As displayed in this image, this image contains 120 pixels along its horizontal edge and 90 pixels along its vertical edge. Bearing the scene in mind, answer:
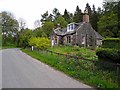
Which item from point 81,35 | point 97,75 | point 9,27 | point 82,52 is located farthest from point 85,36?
point 9,27

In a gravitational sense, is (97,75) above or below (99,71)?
below

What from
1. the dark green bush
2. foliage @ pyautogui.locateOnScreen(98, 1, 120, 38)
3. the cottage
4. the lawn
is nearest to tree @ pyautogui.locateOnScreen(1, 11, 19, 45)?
the cottage

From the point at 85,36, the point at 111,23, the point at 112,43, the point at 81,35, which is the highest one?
the point at 111,23

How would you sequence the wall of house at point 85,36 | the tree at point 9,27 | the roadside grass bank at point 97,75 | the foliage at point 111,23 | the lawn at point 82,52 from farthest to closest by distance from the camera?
the tree at point 9,27 < the wall of house at point 85,36 < the foliage at point 111,23 < the lawn at point 82,52 < the roadside grass bank at point 97,75

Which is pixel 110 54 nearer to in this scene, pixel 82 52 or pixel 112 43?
pixel 112 43

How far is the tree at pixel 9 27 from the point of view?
103619 millimetres

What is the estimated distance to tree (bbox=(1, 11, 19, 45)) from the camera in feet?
340

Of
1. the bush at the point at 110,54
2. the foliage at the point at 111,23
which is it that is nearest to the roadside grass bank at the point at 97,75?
the bush at the point at 110,54

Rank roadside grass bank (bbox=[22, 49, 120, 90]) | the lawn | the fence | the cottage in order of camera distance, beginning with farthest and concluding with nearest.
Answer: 1. the cottage
2. the lawn
3. the fence
4. roadside grass bank (bbox=[22, 49, 120, 90])

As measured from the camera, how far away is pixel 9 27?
10400 cm

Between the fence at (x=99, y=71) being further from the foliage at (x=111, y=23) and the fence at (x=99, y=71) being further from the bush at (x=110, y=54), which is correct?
the foliage at (x=111, y=23)

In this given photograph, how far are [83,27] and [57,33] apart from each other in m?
8.17

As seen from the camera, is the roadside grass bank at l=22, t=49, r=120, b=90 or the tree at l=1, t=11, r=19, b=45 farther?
the tree at l=1, t=11, r=19, b=45

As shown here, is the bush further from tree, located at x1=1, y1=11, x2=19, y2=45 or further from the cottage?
tree, located at x1=1, y1=11, x2=19, y2=45
